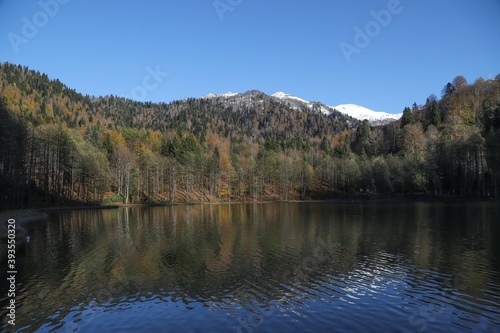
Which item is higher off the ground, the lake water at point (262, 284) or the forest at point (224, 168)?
the forest at point (224, 168)

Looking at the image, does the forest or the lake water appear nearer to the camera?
the lake water

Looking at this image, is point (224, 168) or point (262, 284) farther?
point (224, 168)

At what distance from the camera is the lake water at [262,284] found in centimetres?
1638

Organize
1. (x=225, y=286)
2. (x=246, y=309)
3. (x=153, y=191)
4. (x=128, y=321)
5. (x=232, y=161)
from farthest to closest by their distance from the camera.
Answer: (x=232, y=161) → (x=153, y=191) → (x=225, y=286) → (x=246, y=309) → (x=128, y=321)

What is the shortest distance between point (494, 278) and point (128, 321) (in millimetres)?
23039

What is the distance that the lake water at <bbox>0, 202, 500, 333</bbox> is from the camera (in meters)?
16.4

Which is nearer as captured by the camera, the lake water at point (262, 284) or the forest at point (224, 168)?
the lake water at point (262, 284)

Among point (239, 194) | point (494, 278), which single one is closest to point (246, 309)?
point (494, 278)

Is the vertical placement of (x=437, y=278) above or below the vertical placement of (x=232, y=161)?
below

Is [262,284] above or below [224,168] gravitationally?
below

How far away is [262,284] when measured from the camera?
889 inches

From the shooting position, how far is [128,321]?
16.7 m

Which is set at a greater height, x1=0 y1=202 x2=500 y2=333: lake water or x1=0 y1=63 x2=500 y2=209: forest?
x1=0 y1=63 x2=500 y2=209: forest

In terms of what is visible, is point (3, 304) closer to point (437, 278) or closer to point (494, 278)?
point (437, 278)
